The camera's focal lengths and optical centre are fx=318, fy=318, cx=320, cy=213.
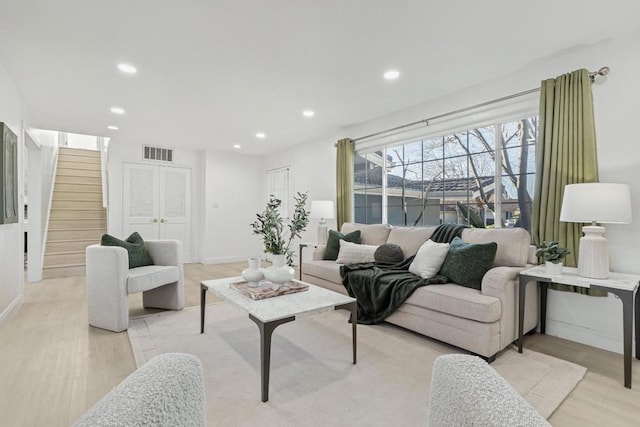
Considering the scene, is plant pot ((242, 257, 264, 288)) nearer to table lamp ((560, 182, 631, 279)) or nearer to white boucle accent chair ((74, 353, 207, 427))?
white boucle accent chair ((74, 353, 207, 427))

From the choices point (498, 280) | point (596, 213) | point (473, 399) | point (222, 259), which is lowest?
point (222, 259)

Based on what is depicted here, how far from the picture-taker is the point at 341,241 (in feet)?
13.1

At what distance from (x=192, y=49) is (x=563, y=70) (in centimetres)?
321

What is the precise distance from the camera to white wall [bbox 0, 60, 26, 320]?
3.05 metres

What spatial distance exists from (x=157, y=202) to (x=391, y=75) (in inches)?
205

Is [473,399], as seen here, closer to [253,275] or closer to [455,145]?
[253,275]

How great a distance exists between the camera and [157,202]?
6.36 meters

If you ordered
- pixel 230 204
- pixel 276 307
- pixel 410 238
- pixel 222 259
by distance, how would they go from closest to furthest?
pixel 276 307 → pixel 410 238 → pixel 222 259 → pixel 230 204

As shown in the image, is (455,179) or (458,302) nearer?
(458,302)

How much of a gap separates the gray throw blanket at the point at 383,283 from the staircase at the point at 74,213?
477 cm

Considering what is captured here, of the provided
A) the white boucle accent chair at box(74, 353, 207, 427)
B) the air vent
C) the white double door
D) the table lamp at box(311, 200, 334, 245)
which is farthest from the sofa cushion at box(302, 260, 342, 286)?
the air vent

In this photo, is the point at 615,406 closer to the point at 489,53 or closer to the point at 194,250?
the point at 489,53

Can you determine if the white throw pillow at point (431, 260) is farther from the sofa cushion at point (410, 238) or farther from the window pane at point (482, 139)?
the window pane at point (482, 139)

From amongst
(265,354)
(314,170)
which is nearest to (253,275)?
(265,354)
